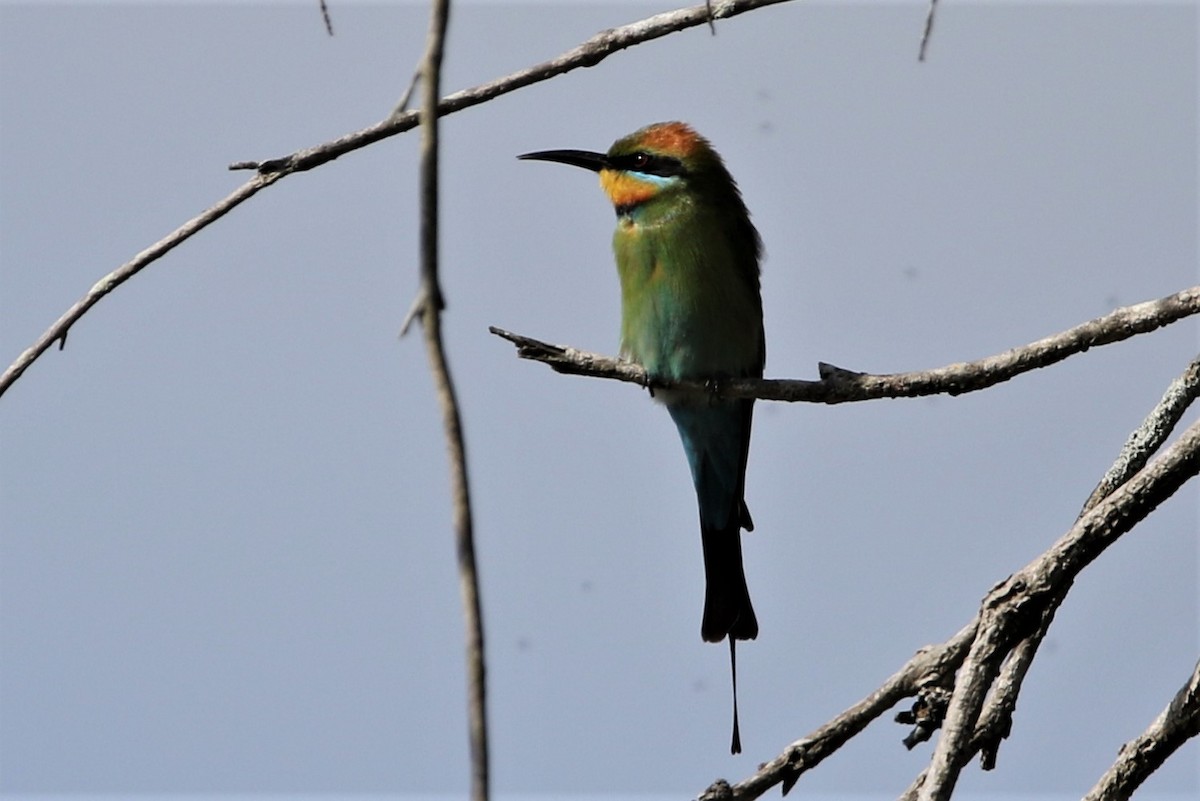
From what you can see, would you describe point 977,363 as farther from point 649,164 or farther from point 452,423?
point 649,164

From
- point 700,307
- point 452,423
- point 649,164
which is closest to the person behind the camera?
point 452,423

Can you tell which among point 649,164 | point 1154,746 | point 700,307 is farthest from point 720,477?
point 1154,746

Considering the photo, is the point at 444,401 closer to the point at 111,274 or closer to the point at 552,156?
the point at 111,274

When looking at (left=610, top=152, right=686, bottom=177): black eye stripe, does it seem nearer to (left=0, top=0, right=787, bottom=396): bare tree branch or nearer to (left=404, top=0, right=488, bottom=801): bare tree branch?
(left=0, top=0, right=787, bottom=396): bare tree branch

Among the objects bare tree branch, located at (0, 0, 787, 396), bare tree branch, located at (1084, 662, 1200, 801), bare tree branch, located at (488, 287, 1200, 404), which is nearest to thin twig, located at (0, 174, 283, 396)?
bare tree branch, located at (0, 0, 787, 396)

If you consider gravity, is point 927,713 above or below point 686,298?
below

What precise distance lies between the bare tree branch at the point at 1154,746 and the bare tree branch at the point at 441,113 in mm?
1222

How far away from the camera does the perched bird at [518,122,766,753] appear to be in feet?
11.0

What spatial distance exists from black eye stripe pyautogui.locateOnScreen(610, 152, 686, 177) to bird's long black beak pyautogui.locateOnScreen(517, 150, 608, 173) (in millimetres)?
52

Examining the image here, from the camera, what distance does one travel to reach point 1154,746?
207 centimetres

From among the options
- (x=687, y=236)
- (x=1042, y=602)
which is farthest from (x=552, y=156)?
(x=1042, y=602)

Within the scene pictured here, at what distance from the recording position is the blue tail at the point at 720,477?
3402 mm

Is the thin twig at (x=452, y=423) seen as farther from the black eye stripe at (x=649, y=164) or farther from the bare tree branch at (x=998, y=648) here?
the black eye stripe at (x=649, y=164)

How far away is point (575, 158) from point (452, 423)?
9.25ft
